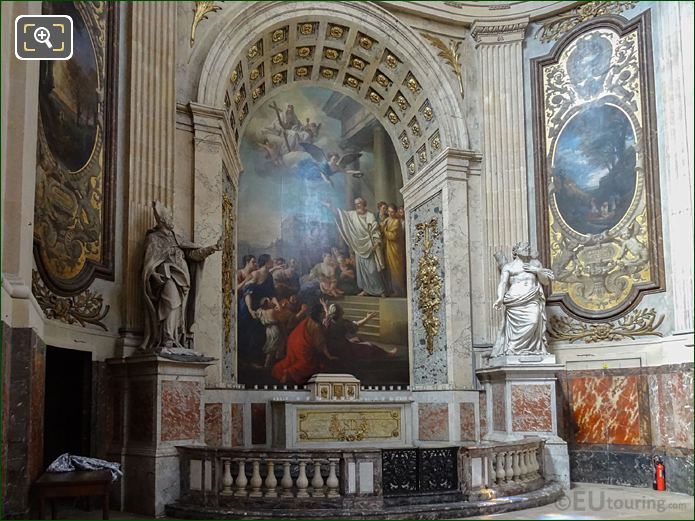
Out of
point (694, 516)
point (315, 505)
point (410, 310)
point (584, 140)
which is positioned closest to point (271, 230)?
point (410, 310)

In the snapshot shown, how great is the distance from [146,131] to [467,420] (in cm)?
736

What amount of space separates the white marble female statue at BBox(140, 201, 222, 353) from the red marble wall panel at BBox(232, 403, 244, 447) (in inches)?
118

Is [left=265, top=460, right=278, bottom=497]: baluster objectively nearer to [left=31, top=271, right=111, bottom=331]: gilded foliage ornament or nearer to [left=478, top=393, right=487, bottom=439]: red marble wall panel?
[left=31, top=271, right=111, bottom=331]: gilded foliage ornament

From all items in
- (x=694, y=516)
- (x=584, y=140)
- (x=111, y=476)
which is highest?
(x=584, y=140)

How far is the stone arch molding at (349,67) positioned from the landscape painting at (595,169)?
6.38 feet

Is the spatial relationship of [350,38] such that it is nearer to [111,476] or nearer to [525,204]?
[525,204]

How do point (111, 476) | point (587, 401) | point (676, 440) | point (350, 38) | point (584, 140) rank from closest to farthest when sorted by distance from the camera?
point (111, 476) → point (676, 440) → point (587, 401) → point (584, 140) → point (350, 38)

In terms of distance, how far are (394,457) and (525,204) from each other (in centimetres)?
655

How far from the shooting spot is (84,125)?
10.0 metres

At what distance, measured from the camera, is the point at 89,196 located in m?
10.1

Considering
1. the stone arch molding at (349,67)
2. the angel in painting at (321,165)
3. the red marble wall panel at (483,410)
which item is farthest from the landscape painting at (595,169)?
the angel in painting at (321,165)

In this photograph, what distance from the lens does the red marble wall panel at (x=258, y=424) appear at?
525 inches

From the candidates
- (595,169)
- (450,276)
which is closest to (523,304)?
(450,276)

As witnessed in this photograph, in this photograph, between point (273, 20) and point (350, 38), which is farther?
point (350, 38)
